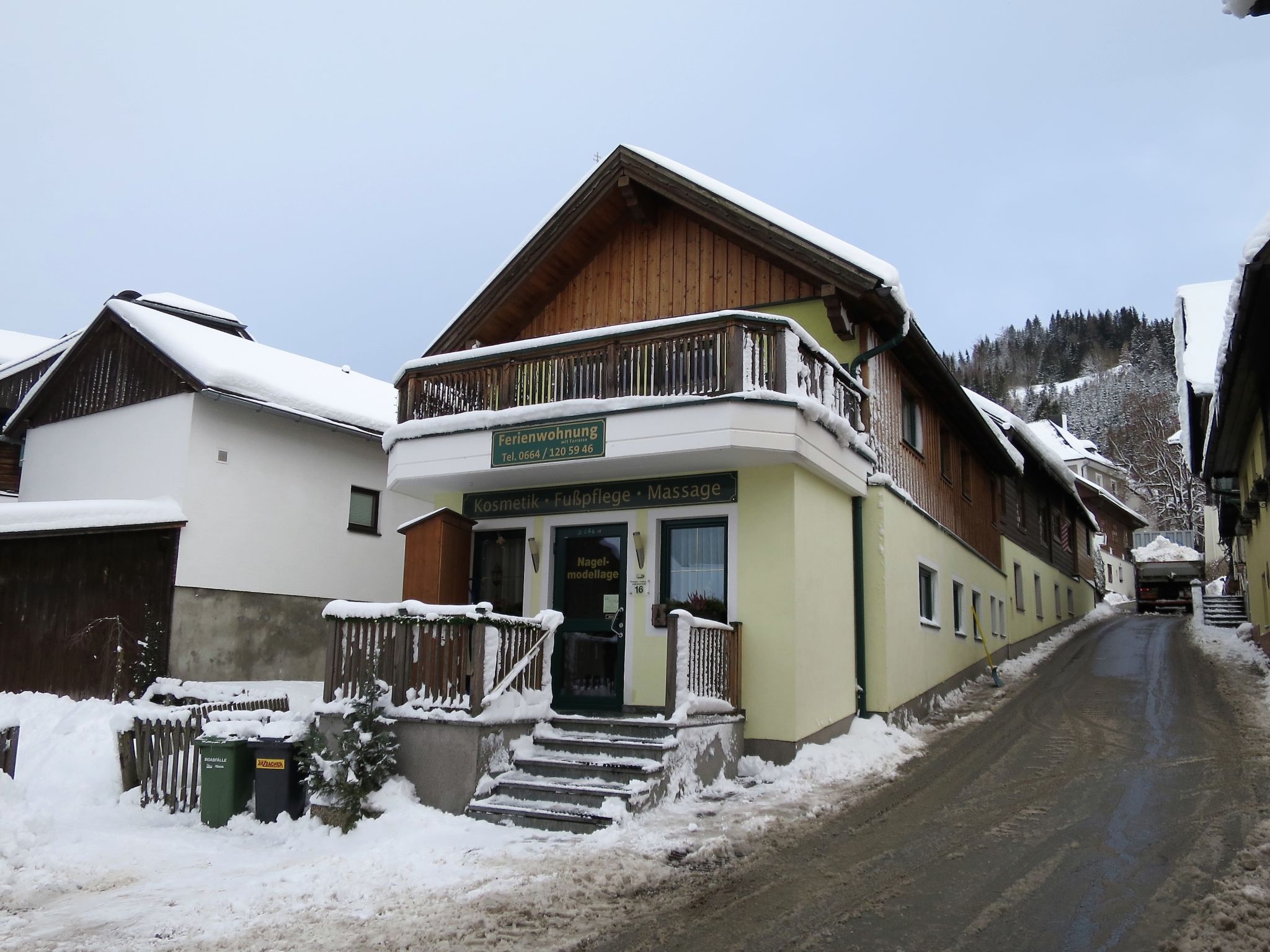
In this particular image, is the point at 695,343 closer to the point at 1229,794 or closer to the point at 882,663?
the point at 882,663

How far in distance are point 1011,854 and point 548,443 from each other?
22.2 ft

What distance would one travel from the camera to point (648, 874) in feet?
23.5

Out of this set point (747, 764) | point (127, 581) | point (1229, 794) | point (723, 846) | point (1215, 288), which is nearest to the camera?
point (723, 846)

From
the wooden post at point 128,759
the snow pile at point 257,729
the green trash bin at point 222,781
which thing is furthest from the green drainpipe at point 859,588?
the wooden post at point 128,759

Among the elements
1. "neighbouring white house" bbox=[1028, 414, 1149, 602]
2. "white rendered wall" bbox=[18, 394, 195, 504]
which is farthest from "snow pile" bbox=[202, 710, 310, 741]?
"neighbouring white house" bbox=[1028, 414, 1149, 602]

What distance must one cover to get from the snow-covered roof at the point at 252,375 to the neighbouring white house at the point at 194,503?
0.05 m

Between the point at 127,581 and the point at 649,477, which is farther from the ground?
→ the point at 649,477

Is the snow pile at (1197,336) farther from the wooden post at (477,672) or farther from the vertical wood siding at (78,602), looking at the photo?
the vertical wood siding at (78,602)

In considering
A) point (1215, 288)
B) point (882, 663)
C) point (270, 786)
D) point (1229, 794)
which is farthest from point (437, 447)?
point (1215, 288)

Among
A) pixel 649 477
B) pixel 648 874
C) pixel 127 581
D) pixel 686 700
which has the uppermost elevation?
pixel 649 477

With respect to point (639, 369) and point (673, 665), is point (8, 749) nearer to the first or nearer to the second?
point (673, 665)

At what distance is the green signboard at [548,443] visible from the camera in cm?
1166

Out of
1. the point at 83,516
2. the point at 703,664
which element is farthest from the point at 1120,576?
the point at 83,516

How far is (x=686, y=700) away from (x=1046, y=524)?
80.7 feet
